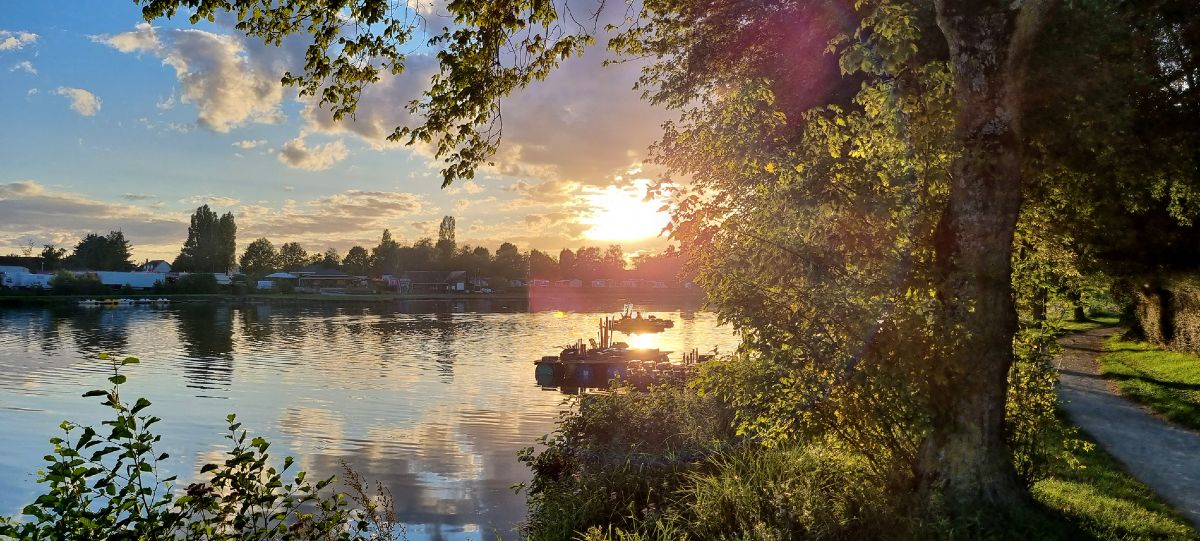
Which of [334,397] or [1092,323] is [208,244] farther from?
[1092,323]

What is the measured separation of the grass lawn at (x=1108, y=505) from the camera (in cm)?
752

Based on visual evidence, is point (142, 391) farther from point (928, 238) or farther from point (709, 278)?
point (928, 238)

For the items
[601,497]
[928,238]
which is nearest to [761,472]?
[601,497]

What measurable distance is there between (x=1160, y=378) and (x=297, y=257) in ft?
591

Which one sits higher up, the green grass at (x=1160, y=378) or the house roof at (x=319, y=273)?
the house roof at (x=319, y=273)

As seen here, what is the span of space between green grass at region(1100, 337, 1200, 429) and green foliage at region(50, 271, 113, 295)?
12347cm

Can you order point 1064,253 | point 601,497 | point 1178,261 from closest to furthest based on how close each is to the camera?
point 601,497 → point 1064,253 → point 1178,261

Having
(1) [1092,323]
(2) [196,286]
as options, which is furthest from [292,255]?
(1) [1092,323]

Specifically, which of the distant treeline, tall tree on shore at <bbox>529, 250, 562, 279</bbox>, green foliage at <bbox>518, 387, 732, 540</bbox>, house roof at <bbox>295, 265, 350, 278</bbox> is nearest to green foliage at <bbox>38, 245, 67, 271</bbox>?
the distant treeline

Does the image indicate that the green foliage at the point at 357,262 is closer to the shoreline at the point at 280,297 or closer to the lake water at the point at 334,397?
the shoreline at the point at 280,297

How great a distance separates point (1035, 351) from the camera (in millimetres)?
8547

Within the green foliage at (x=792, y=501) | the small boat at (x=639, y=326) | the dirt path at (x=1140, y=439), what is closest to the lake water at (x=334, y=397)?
the small boat at (x=639, y=326)

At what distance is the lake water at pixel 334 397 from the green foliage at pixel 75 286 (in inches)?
1784

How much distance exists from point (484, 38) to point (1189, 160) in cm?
1544
